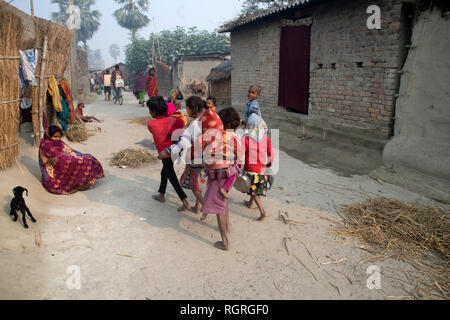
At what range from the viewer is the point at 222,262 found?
3.05 metres

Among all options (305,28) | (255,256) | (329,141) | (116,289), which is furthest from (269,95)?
(116,289)

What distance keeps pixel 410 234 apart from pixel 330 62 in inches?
188

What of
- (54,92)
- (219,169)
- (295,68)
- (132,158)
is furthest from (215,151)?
(295,68)

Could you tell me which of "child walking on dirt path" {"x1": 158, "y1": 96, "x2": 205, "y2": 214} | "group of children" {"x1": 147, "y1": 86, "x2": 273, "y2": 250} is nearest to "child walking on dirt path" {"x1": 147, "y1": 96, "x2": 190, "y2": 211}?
"group of children" {"x1": 147, "y1": 86, "x2": 273, "y2": 250}

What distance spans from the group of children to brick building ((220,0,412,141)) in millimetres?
3364

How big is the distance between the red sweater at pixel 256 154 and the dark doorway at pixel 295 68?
469 centimetres

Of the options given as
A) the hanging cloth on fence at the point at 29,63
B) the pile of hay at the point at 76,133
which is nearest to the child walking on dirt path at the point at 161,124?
the hanging cloth on fence at the point at 29,63

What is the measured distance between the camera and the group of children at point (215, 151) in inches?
127

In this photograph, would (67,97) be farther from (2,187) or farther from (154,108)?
(154,108)

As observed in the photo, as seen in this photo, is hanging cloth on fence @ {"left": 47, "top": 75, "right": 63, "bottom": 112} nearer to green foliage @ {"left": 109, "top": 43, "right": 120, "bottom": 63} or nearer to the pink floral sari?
the pink floral sari

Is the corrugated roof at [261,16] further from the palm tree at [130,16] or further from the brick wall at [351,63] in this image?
the palm tree at [130,16]

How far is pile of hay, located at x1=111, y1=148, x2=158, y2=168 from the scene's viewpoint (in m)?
6.06

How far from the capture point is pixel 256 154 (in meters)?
3.75

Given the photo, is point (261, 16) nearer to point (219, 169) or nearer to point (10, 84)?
point (10, 84)
